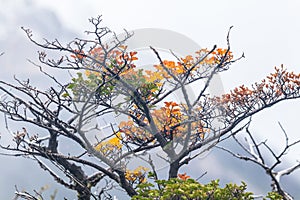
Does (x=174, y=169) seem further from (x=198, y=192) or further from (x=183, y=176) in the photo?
(x=198, y=192)

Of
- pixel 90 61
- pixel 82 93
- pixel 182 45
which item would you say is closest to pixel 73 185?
pixel 82 93

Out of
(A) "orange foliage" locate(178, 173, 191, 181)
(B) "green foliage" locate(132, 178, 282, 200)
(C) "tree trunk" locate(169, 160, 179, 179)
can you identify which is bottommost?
(B) "green foliage" locate(132, 178, 282, 200)

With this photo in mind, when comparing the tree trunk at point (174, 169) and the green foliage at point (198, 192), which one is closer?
the green foliage at point (198, 192)

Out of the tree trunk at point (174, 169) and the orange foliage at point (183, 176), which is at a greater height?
the tree trunk at point (174, 169)

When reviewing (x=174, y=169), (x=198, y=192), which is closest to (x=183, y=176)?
(x=174, y=169)

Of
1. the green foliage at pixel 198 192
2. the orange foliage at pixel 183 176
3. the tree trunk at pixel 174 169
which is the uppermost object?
the tree trunk at pixel 174 169

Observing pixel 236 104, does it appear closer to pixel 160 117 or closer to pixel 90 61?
pixel 160 117

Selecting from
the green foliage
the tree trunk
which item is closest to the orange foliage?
the tree trunk

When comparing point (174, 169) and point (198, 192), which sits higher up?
point (174, 169)

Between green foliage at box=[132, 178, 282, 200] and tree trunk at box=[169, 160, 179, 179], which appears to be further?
tree trunk at box=[169, 160, 179, 179]

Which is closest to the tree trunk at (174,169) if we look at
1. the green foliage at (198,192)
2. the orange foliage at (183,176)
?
the orange foliage at (183,176)

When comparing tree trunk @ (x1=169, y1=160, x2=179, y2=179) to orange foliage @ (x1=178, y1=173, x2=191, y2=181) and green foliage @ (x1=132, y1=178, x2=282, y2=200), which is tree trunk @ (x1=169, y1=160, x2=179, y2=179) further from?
green foliage @ (x1=132, y1=178, x2=282, y2=200)

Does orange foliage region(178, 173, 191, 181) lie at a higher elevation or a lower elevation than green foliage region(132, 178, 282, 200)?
higher

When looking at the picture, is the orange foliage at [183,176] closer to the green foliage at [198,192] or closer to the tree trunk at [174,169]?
the tree trunk at [174,169]
